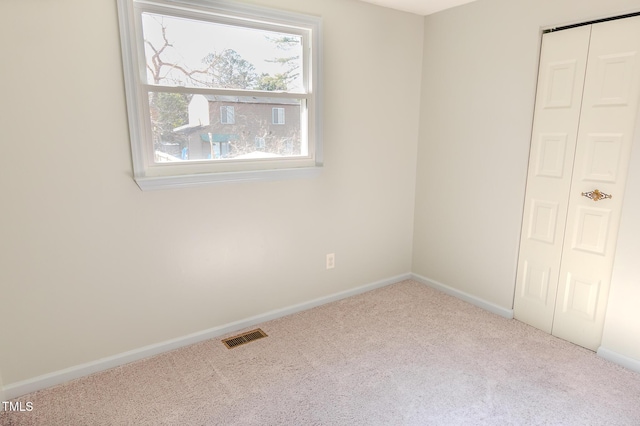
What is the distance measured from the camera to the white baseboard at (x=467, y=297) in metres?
2.96

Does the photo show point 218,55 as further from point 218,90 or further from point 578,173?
point 578,173

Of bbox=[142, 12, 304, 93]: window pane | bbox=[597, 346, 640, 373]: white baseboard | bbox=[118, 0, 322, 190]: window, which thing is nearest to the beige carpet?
bbox=[597, 346, 640, 373]: white baseboard

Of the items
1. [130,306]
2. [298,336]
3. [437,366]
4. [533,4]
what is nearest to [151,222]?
[130,306]

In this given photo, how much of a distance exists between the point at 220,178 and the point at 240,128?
0.38 m

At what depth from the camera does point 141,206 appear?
7.39 ft

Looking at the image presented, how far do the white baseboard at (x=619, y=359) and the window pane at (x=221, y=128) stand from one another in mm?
2390

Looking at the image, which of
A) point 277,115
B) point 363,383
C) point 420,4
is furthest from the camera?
point 420,4

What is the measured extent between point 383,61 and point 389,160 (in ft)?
2.66

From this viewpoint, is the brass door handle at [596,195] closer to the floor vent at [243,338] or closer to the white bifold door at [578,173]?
the white bifold door at [578,173]

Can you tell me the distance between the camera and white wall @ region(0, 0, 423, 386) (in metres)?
1.92

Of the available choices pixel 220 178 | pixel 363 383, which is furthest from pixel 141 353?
pixel 363 383

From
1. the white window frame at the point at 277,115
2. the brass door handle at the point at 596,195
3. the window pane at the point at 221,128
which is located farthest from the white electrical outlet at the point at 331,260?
the brass door handle at the point at 596,195

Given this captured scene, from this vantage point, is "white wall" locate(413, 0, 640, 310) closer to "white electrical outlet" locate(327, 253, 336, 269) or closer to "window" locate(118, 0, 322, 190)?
"white electrical outlet" locate(327, 253, 336, 269)

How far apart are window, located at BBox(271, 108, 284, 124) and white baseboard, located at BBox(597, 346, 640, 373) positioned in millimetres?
2598
